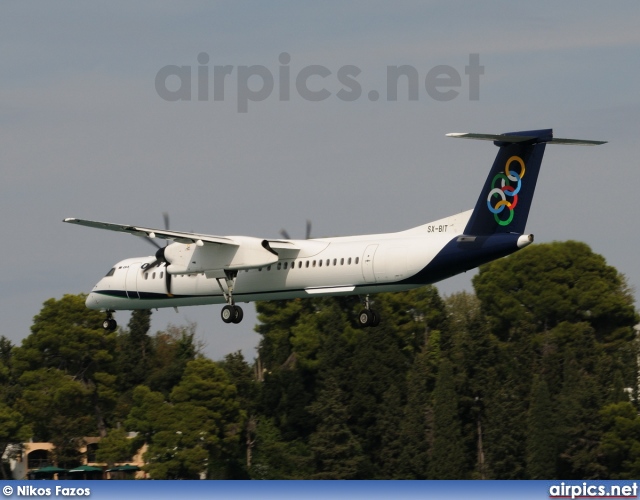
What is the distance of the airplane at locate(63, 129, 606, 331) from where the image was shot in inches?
1861

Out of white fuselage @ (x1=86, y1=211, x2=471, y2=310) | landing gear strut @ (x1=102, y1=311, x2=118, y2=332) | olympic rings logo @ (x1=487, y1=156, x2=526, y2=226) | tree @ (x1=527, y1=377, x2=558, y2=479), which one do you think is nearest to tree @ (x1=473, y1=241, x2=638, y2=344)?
tree @ (x1=527, y1=377, x2=558, y2=479)

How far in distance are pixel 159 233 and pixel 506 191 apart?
12.1 m

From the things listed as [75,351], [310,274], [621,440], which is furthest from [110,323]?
[621,440]

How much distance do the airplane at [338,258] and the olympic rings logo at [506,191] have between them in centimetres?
3

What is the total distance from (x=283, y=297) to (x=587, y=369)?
Result: 4746 centimetres

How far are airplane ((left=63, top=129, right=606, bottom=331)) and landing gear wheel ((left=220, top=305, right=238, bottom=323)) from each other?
0.12 feet

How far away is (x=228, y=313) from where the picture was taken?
53.0 m

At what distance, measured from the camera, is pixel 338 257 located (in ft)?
164

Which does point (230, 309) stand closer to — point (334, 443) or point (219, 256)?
point (219, 256)

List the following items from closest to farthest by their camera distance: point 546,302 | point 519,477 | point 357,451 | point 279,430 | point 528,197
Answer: point 528,197
point 519,477
point 357,451
point 279,430
point 546,302

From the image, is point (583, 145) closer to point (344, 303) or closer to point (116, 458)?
point (116, 458)

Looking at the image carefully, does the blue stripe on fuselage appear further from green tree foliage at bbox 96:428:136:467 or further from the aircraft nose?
green tree foliage at bbox 96:428:136:467

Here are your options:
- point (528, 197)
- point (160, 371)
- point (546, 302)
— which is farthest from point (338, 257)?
point (546, 302)

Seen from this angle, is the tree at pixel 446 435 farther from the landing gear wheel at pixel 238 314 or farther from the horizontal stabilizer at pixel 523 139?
the horizontal stabilizer at pixel 523 139
